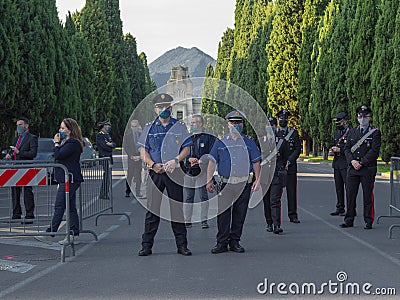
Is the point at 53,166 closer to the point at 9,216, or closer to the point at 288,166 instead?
the point at 9,216

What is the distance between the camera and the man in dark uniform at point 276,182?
1213 centimetres

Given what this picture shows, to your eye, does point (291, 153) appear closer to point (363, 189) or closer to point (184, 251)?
point (363, 189)

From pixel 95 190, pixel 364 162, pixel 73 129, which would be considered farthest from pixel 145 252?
pixel 364 162

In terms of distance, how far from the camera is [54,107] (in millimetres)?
33438

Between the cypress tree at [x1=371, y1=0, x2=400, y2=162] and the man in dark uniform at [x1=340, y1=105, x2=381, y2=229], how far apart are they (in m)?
17.9

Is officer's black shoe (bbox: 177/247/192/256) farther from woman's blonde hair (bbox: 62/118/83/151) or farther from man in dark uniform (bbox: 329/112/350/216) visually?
man in dark uniform (bbox: 329/112/350/216)

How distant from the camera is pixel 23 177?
10609mm

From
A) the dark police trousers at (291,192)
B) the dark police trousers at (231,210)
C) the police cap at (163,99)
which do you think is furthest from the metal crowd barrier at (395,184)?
the police cap at (163,99)

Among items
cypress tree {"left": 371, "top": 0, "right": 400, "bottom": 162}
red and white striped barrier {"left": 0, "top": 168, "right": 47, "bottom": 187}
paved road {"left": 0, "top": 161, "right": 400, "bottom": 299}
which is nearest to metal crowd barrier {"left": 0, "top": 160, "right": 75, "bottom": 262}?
red and white striped barrier {"left": 0, "top": 168, "right": 47, "bottom": 187}

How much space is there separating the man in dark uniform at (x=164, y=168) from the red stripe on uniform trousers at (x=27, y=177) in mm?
1759

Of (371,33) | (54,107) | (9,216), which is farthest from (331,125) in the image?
(9,216)

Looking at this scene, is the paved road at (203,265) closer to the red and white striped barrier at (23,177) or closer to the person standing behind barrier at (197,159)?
the person standing behind barrier at (197,159)

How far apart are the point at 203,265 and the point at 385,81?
23206 mm

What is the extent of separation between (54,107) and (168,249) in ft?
79.1
